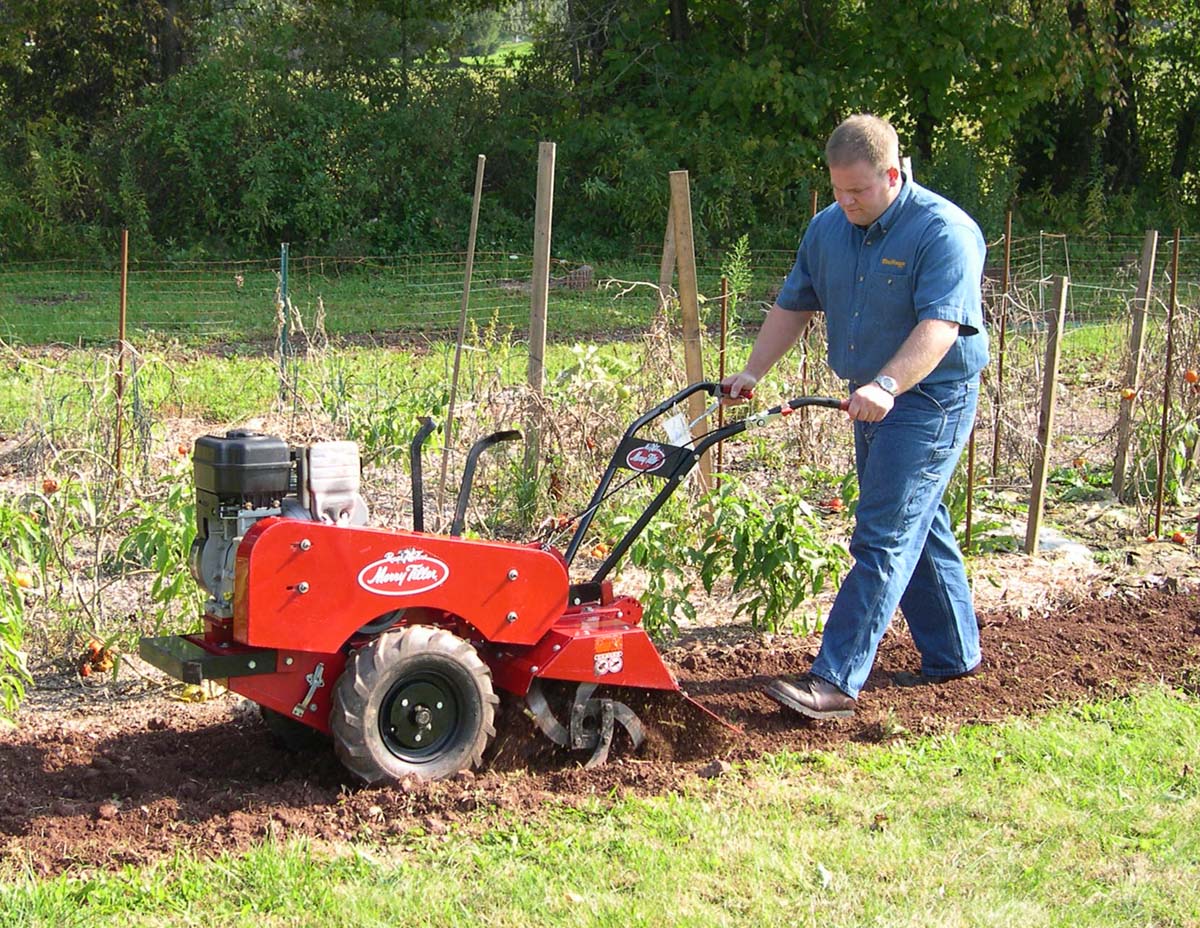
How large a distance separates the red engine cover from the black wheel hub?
20 cm

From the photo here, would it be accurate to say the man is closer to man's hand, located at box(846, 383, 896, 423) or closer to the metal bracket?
man's hand, located at box(846, 383, 896, 423)

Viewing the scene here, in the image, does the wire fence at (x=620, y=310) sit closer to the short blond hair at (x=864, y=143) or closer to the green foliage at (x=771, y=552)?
the green foliage at (x=771, y=552)

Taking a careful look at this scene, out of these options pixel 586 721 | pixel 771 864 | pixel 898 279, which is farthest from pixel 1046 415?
pixel 771 864

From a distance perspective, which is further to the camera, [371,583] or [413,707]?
[413,707]

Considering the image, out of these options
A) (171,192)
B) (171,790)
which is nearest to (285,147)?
(171,192)

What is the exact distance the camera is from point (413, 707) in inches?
156

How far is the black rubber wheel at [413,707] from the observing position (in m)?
3.84

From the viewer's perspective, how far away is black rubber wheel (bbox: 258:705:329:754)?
4.25m

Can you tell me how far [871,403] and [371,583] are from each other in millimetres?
1518

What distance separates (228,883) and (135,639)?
1.83m

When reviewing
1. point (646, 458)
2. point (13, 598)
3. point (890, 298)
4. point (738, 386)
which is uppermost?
point (890, 298)

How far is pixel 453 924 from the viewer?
3.28 meters

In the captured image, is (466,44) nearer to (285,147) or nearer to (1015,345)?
(285,147)

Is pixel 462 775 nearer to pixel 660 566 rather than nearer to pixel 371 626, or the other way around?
pixel 371 626
